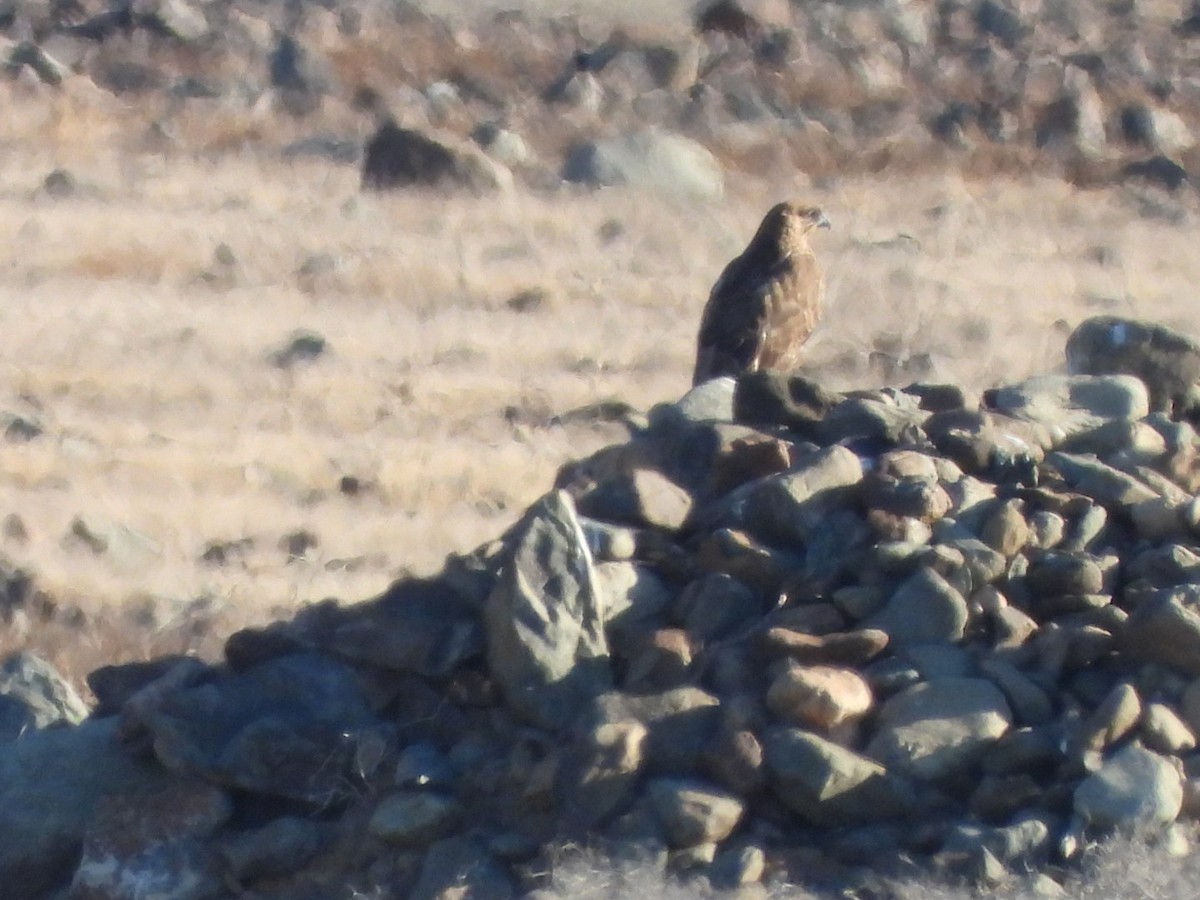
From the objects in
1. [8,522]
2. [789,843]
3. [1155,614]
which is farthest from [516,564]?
[8,522]

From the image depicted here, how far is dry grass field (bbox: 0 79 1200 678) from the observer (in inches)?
430

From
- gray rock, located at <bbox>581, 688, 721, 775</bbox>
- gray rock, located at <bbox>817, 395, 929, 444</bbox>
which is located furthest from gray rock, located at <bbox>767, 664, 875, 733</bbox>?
gray rock, located at <bbox>817, 395, 929, 444</bbox>

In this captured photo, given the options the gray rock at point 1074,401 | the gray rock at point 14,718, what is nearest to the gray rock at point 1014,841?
the gray rock at point 1074,401

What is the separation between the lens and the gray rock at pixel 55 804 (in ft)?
19.1

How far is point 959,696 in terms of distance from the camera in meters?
5.09

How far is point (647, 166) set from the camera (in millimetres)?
22047

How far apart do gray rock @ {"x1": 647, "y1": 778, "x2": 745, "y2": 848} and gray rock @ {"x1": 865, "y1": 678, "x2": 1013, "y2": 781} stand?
1.31ft

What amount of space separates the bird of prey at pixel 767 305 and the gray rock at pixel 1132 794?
5.58 m

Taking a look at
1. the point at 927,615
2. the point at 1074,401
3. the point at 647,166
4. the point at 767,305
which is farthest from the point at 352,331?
the point at 927,615

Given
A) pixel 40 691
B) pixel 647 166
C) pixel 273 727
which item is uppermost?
pixel 273 727

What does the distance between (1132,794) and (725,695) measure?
0.99 m

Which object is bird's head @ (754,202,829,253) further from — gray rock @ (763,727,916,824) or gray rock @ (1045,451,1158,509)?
gray rock @ (763,727,916,824)

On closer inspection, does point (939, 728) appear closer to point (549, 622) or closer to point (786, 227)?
point (549, 622)

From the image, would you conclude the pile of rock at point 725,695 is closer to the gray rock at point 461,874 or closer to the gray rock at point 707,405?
the gray rock at point 461,874
